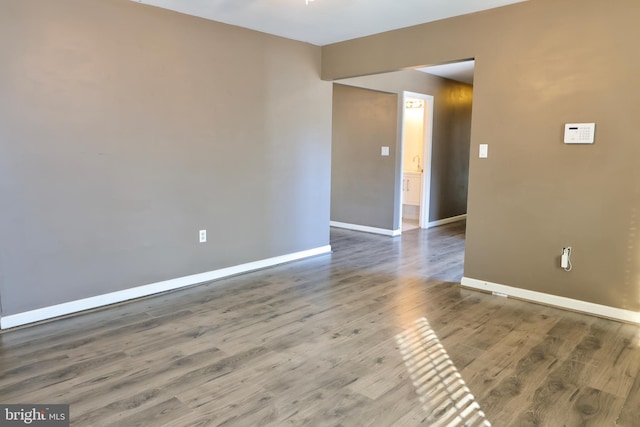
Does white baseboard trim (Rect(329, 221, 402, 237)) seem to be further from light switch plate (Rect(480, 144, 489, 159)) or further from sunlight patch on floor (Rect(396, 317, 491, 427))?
sunlight patch on floor (Rect(396, 317, 491, 427))

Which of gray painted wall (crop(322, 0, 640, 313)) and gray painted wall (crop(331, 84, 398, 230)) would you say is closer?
gray painted wall (crop(322, 0, 640, 313))

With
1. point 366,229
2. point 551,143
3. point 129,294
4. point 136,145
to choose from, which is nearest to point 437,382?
point 551,143

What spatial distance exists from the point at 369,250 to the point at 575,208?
2.55 m

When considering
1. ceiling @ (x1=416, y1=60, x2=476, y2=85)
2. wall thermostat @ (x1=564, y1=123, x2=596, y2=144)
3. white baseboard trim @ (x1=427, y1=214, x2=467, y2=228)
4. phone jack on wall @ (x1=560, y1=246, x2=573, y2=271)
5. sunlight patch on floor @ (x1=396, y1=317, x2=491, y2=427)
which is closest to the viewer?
sunlight patch on floor @ (x1=396, y1=317, x2=491, y2=427)

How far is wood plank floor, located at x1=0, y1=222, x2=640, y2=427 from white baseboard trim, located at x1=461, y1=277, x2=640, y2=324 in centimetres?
8

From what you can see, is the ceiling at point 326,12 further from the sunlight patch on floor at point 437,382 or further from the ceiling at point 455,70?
the sunlight patch on floor at point 437,382

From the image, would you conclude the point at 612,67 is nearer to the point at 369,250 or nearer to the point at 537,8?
the point at 537,8

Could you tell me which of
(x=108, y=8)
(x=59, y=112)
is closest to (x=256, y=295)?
(x=59, y=112)

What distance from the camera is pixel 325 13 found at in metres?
3.61

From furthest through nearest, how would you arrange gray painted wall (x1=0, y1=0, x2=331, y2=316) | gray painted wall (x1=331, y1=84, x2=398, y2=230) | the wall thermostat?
gray painted wall (x1=331, y1=84, x2=398, y2=230) → the wall thermostat → gray painted wall (x1=0, y1=0, x2=331, y2=316)

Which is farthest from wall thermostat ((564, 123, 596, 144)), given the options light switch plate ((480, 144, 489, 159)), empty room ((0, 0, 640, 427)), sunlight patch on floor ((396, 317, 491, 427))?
sunlight patch on floor ((396, 317, 491, 427))

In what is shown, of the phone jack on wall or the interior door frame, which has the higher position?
the interior door frame

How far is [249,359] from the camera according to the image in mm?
2525

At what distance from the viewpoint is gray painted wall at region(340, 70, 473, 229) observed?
6.23 metres
